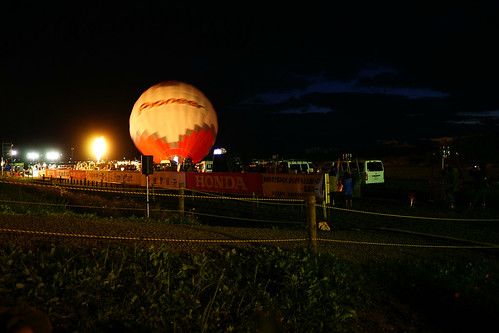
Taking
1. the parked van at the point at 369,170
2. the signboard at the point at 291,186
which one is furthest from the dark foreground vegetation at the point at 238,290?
the parked van at the point at 369,170

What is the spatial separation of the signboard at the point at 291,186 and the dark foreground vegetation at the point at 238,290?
7926 mm

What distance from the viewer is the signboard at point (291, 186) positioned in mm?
15852

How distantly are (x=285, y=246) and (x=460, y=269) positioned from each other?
136 inches

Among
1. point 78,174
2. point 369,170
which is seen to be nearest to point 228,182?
point 369,170

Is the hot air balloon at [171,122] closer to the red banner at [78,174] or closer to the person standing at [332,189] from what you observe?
the red banner at [78,174]

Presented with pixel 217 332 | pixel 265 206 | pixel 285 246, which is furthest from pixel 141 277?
pixel 265 206

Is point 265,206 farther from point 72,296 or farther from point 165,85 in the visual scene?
point 165,85

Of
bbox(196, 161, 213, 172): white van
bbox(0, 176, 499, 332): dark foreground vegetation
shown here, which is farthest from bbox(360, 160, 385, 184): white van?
bbox(0, 176, 499, 332): dark foreground vegetation

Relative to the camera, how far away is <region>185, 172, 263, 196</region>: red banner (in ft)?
60.5

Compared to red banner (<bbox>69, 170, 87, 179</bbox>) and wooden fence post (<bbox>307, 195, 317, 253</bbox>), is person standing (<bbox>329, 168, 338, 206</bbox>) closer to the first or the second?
wooden fence post (<bbox>307, 195, 317, 253</bbox>)

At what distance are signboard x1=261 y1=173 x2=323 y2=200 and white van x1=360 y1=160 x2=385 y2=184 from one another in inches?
483

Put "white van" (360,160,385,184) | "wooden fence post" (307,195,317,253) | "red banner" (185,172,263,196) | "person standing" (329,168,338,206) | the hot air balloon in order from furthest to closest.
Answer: the hot air balloon, "white van" (360,160,385,184), "red banner" (185,172,263,196), "person standing" (329,168,338,206), "wooden fence post" (307,195,317,253)

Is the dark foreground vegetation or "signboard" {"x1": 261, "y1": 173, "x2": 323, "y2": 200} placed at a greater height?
"signboard" {"x1": 261, "y1": 173, "x2": 323, "y2": 200}

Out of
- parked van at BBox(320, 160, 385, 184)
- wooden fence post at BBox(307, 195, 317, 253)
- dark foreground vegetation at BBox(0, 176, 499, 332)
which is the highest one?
parked van at BBox(320, 160, 385, 184)
